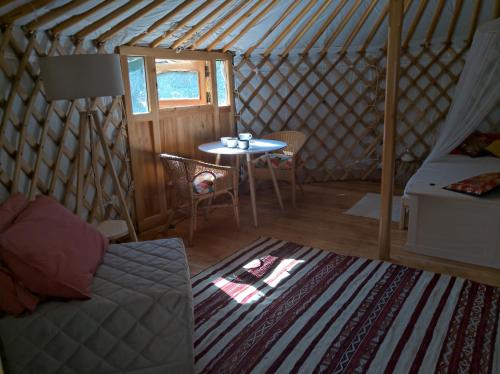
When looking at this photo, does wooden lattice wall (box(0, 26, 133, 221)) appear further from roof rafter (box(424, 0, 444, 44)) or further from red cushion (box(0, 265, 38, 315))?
roof rafter (box(424, 0, 444, 44))

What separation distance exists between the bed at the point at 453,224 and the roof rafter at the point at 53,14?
223cm

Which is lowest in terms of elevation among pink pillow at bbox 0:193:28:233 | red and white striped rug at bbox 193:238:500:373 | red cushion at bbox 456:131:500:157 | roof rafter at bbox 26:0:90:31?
red and white striped rug at bbox 193:238:500:373

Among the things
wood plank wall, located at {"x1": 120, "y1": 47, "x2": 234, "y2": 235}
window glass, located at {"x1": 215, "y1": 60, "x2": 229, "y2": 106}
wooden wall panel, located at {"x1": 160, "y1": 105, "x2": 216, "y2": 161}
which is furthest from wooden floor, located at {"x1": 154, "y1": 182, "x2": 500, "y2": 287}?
window glass, located at {"x1": 215, "y1": 60, "x2": 229, "y2": 106}

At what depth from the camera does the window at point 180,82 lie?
336cm

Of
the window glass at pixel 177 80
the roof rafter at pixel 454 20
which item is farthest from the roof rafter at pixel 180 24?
the roof rafter at pixel 454 20

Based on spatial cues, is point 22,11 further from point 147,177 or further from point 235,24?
point 235,24

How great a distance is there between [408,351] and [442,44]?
317 cm

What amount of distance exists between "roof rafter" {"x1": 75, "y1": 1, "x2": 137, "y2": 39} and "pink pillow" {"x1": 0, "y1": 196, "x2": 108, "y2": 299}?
1.22 metres

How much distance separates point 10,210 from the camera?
5.31 ft

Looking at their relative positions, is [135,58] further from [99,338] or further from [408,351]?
[408,351]

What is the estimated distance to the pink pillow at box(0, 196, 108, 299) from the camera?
137cm

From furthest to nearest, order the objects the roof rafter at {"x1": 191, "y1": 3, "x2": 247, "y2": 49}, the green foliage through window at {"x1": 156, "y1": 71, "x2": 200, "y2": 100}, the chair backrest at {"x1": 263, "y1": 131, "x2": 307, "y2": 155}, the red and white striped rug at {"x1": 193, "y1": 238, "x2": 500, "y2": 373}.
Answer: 1. the chair backrest at {"x1": 263, "y1": 131, "x2": 307, "y2": 155}
2. the green foliage through window at {"x1": 156, "y1": 71, "x2": 200, "y2": 100}
3. the roof rafter at {"x1": 191, "y1": 3, "x2": 247, "y2": 49}
4. the red and white striped rug at {"x1": 193, "y1": 238, "x2": 500, "y2": 373}

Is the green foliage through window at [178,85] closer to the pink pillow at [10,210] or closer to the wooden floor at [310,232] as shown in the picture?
the wooden floor at [310,232]

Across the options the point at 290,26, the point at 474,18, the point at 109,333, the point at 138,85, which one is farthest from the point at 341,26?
the point at 109,333
